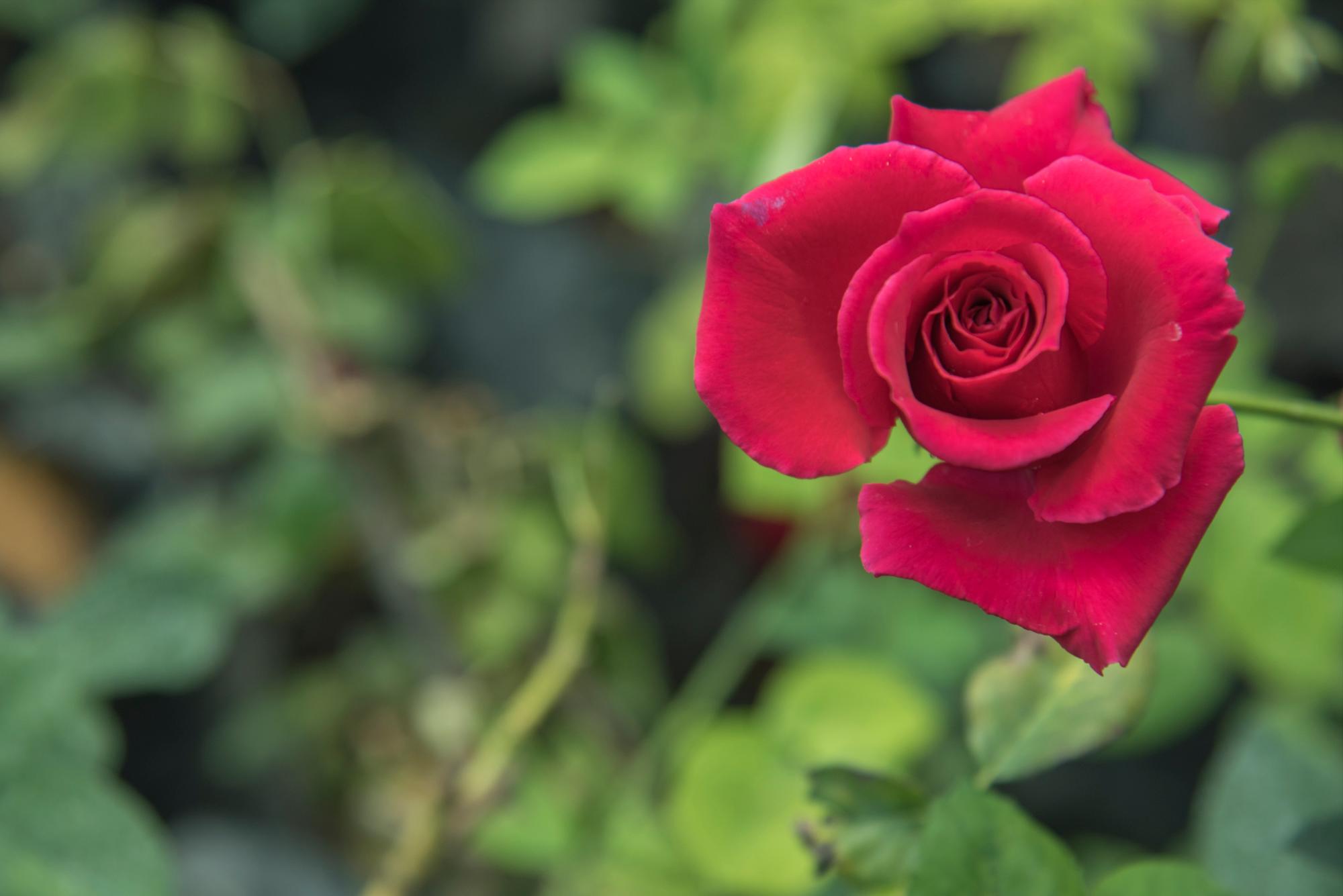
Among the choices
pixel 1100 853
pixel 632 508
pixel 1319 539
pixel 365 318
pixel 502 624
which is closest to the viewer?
pixel 1319 539

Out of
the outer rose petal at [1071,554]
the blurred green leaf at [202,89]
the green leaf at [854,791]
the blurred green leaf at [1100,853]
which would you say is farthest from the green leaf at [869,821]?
the blurred green leaf at [202,89]

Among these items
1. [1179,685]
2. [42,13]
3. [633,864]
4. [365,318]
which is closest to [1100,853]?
[1179,685]

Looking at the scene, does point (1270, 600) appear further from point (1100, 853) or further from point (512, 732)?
point (512, 732)

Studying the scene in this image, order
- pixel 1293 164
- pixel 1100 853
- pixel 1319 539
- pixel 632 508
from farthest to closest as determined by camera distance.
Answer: pixel 632 508
pixel 1100 853
pixel 1293 164
pixel 1319 539

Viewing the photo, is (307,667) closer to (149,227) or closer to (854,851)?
(149,227)

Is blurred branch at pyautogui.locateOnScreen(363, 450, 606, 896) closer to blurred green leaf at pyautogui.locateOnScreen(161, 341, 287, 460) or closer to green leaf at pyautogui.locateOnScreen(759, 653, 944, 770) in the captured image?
green leaf at pyautogui.locateOnScreen(759, 653, 944, 770)

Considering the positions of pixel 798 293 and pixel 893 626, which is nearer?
pixel 798 293
